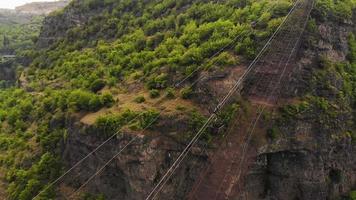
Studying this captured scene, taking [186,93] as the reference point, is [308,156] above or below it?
below

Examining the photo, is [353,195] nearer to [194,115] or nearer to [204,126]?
[204,126]

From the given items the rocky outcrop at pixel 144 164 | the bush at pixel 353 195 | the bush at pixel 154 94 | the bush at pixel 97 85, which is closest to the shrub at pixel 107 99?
the bush at pixel 154 94

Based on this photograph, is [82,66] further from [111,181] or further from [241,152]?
[241,152]

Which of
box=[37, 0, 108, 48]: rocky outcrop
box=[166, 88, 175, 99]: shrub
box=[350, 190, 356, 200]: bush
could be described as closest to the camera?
box=[350, 190, 356, 200]: bush

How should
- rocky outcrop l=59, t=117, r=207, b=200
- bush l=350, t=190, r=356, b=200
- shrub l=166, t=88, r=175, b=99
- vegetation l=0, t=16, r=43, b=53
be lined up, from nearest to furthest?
rocky outcrop l=59, t=117, r=207, b=200 < bush l=350, t=190, r=356, b=200 < shrub l=166, t=88, r=175, b=99 < vegetation l=0, t=16, r=43, b=53

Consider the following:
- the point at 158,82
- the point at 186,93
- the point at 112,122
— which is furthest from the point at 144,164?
the point at 158,82

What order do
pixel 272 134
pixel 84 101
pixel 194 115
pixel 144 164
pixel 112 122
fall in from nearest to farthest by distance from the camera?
pixel 144 164 < pixel 272 134 < pixel 194 115 < pixel 112 122 < pixel 84 101

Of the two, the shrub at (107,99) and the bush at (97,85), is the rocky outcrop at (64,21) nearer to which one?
the bush at (97,85)

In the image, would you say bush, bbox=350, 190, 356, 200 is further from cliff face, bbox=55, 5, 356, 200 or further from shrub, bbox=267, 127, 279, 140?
shrub, bbox=267, 127, 279, 140

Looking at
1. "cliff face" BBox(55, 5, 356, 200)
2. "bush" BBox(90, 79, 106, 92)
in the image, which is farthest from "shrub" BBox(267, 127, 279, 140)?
"bush" BBox(90, 79, 106, 92)
